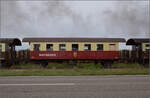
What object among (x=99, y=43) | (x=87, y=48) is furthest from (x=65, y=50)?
(x=99, y=43)

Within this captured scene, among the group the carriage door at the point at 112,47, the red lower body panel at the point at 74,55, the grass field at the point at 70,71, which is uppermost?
the carriage door at the point at 112,47

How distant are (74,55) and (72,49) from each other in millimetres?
777

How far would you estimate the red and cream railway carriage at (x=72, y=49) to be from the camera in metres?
18.5

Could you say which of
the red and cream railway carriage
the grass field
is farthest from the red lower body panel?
the grass field

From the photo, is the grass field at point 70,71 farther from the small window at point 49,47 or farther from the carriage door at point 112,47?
the carriage door at point 112,47

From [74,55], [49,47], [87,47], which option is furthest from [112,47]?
[49,47]

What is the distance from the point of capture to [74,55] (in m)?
18.6

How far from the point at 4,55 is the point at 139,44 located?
17.7 meters

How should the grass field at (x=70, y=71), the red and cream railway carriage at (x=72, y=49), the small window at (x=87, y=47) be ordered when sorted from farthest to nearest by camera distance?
the small window at (x=87, y=47) → the red and cream railway carriage at (x=72, y=49) → the grass field at (x=70, y=71)

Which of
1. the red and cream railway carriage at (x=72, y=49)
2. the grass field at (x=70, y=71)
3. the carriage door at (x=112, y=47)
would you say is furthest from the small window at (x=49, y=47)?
the carriage door at (x=112, y=47)

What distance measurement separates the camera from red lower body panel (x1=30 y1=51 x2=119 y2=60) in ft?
60.6

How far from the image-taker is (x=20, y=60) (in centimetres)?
2044

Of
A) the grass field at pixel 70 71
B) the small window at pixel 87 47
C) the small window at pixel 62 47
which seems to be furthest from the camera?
the small window at pixel 87 47

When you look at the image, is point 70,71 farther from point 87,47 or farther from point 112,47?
point 112,47
